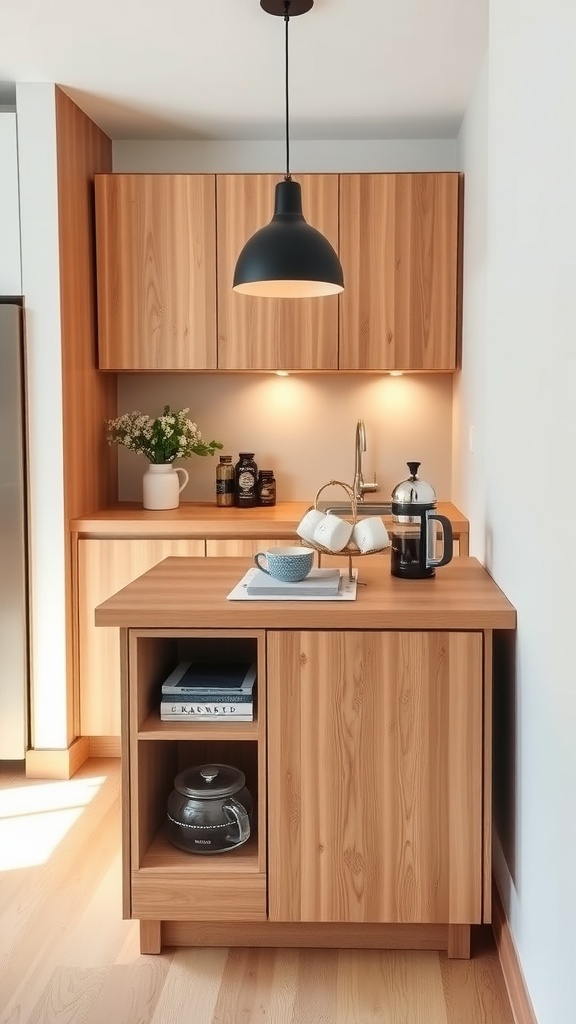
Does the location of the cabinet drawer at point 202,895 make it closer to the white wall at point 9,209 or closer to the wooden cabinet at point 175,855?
the wooden cabinet at point 175,855

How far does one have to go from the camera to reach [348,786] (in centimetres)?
202

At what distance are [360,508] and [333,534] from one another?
173 cm

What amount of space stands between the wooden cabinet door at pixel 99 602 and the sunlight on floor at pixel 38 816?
26cm

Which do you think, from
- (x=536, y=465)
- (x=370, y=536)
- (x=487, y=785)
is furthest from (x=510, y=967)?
(x=536, y=465)

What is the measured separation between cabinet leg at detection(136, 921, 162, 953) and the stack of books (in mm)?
505

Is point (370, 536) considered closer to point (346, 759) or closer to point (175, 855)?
point (346, 759)

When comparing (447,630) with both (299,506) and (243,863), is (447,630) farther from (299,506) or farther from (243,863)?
(299,506)

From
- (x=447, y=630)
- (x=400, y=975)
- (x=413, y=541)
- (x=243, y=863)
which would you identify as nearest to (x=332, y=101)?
(x=413, y=541)

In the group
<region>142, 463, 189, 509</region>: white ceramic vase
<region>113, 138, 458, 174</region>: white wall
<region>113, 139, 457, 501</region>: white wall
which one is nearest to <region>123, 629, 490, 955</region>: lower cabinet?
<region>142, 463, 189, 509</region>: white ceramic vase

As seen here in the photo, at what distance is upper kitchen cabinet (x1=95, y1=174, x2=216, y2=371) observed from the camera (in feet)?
11.8

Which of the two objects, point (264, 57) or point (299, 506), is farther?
point (299, 506)

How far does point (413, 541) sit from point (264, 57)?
5.93 feet

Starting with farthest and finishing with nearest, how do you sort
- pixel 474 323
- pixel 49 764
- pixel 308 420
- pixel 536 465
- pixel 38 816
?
pixel 308 420 → pixel 49 764 → pixel 474 323 → pixel 38 816 → pixel 536 465

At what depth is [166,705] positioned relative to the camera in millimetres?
2111
